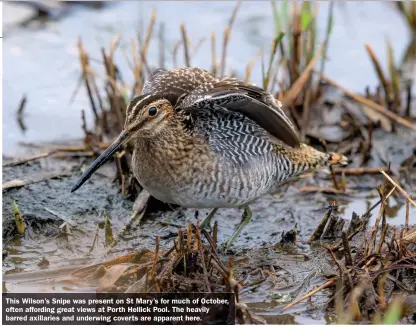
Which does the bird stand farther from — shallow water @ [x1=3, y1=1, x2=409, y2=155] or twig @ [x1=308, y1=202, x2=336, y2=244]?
shallow water @ [x1=3, y1=1, x2=409, y2=155]

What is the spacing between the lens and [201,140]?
6.33m

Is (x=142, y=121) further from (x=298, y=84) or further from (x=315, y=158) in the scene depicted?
(x=298, y=84)

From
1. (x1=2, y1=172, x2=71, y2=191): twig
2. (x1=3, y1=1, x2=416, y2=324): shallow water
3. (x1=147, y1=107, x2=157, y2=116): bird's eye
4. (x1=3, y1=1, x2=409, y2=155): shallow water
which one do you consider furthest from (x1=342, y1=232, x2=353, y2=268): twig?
(x1=3, y1=1, x2=409, y2=155): shallow water

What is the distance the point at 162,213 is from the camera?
7.10 m

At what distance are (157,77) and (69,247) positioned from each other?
4.97ft

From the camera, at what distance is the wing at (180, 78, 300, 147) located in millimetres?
6039

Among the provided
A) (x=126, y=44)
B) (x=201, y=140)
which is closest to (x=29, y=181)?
(x=201, y=140)

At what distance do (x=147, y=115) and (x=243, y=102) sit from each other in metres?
0.74

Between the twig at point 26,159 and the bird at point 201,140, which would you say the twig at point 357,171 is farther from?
the twig at point 26,159

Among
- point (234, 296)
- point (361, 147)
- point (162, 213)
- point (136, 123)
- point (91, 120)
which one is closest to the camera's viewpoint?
point (234, 296)

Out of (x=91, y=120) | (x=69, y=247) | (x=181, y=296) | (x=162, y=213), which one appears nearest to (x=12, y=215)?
(x=69, y=247)

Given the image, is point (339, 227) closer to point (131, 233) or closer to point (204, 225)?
point (204, 225)

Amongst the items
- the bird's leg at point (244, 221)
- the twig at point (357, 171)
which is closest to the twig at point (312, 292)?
the bird's leg at point (244, 221)

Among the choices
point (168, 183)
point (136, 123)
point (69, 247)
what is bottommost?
point (69, 247)
